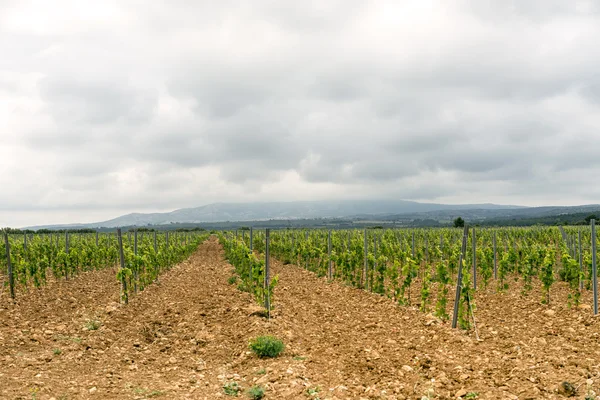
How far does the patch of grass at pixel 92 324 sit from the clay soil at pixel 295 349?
0.05m

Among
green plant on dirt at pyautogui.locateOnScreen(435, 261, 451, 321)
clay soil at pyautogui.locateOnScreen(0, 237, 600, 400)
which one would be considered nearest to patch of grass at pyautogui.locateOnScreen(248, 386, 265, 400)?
clay soil at pyautogui.locateOnScreen(0, 237, 600, 400)

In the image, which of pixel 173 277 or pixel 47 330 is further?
pixel 173 277

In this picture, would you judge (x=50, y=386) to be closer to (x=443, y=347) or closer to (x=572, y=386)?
(x=443, y=347)

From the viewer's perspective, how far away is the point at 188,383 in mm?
5793

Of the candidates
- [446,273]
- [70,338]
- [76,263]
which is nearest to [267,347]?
[70,338]

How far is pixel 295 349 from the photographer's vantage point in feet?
23.7

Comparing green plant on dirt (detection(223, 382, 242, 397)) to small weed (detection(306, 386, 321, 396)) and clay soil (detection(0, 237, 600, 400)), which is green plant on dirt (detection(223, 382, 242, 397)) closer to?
clay soil (detection(0, 237, 600, 400))

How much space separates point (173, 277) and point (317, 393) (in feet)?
43.8

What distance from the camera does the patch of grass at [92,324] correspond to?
852 cm

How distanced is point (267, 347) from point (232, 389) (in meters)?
1.29

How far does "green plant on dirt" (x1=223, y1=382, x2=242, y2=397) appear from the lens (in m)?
5.39

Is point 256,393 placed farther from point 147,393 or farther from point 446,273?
point 446,273

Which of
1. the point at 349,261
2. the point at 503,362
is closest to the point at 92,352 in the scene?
the point at 503,362

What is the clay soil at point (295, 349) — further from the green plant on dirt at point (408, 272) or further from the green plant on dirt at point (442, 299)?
the green plant on dirt at point (408, 272)
